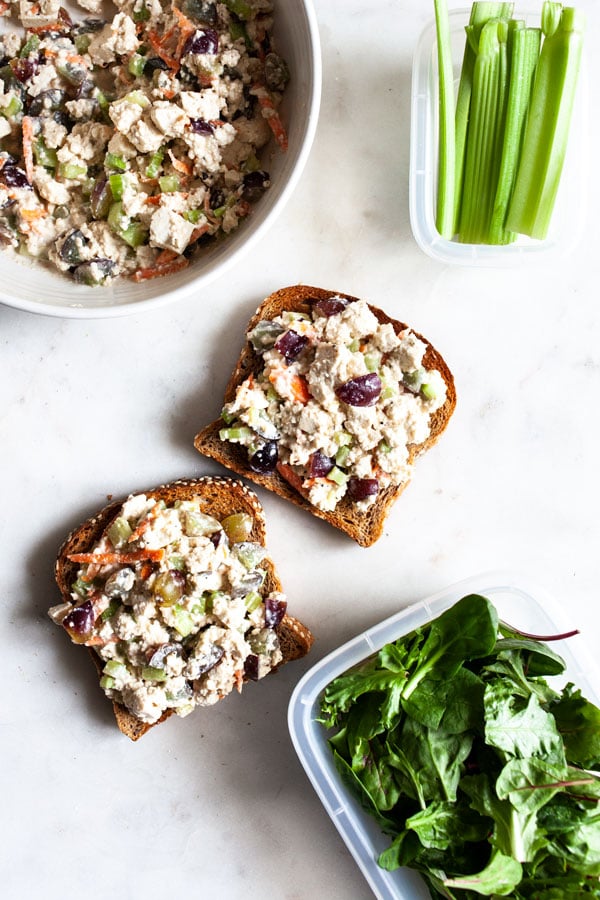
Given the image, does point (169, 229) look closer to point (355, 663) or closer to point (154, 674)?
point (154, 674)

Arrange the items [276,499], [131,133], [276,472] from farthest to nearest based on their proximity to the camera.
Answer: [276,499], [276,472], [131,133]

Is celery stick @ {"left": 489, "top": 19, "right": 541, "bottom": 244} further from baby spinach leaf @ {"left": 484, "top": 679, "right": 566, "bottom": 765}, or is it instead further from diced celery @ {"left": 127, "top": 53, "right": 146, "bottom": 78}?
baby spinach leaf @ {"left": 484, "top": 679, "right": 566, "bottom": 765}

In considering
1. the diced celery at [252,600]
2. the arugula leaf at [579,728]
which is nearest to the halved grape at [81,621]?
the diced celery at [252,600]

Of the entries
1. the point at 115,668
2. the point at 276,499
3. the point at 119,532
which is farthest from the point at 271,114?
the point at 115,668

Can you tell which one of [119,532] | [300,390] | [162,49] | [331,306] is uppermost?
[162,49]

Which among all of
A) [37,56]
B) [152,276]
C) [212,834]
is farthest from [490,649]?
[37,56]

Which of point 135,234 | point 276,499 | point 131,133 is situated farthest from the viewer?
point 276,499

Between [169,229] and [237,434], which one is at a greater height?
[169,229]

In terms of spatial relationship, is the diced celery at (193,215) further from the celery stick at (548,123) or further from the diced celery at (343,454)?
the celery stick at (548,123)
